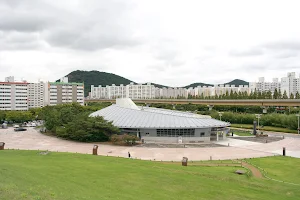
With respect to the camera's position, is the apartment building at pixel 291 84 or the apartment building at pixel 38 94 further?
the apartment building at pixel 291 84

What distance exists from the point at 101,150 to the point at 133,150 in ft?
15.3

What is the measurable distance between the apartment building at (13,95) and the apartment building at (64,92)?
1239cm

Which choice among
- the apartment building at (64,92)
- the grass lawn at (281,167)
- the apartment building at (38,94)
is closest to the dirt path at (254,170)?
the grass lawn at (281,167)

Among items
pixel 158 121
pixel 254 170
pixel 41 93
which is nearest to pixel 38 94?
pixel 41 93

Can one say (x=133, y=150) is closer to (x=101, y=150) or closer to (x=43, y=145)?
(x=101, y=150)

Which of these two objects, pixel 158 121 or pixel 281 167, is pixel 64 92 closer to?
pixel 158 121

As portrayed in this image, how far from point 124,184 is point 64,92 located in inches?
4573

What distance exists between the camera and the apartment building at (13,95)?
352 feet

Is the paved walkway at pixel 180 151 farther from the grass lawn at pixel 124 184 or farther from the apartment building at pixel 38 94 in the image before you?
the apartment building at pixel 38 94

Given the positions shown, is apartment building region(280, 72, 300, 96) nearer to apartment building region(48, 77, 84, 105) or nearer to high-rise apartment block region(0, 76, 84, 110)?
apartment building region(48, 77, 84, 105)

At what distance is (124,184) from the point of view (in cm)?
1747

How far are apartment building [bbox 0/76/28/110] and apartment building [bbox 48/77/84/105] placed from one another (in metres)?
12.4

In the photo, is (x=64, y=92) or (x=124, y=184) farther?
(x=64, y=92)

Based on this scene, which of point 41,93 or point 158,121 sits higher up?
point 41,93
